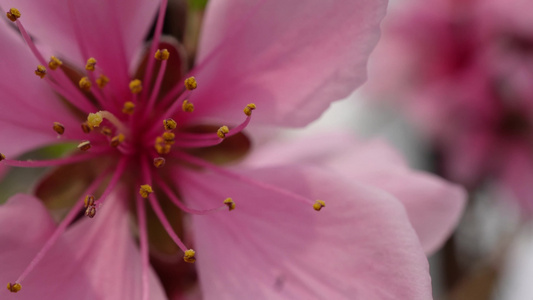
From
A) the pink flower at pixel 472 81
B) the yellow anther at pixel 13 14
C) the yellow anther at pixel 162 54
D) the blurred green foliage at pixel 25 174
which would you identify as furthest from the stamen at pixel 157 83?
the pink flower at pixel 472 81

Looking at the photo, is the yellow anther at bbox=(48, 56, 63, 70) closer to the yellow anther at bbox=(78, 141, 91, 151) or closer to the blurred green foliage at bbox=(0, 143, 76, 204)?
the yellow anther at bbox=(78, 141, 91, 151)

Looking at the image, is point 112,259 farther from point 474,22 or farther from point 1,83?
point 474,22

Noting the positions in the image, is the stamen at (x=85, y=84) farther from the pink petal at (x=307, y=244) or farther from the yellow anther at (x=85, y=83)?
the pink petal at (x=307, y=244)

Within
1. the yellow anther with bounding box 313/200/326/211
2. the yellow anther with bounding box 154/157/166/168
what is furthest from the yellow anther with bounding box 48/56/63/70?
the yellow anther with bounding box 313/200/326/211

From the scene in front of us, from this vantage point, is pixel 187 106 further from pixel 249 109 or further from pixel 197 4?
pixel 197 4

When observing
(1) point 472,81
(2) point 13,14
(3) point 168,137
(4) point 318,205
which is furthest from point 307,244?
(1) point 472,81

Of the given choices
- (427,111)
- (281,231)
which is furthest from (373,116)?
(281,231)
